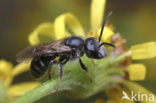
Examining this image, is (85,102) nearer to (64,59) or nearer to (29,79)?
(29,79)

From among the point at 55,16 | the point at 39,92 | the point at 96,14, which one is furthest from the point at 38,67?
the point at 55,16

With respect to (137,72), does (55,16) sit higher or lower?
higher

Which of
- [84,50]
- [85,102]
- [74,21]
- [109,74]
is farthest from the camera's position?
[85,102]

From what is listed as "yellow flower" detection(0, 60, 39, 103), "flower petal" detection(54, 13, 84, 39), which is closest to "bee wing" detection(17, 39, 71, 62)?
"flower petal" detection(54, 13, 84, 39)

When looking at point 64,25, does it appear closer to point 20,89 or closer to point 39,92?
point 39,92

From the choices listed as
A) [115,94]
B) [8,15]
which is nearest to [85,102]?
[115,94]

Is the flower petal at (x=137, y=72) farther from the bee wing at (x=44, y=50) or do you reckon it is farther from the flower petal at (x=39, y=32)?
the flower petal at (x=39, y=32)
